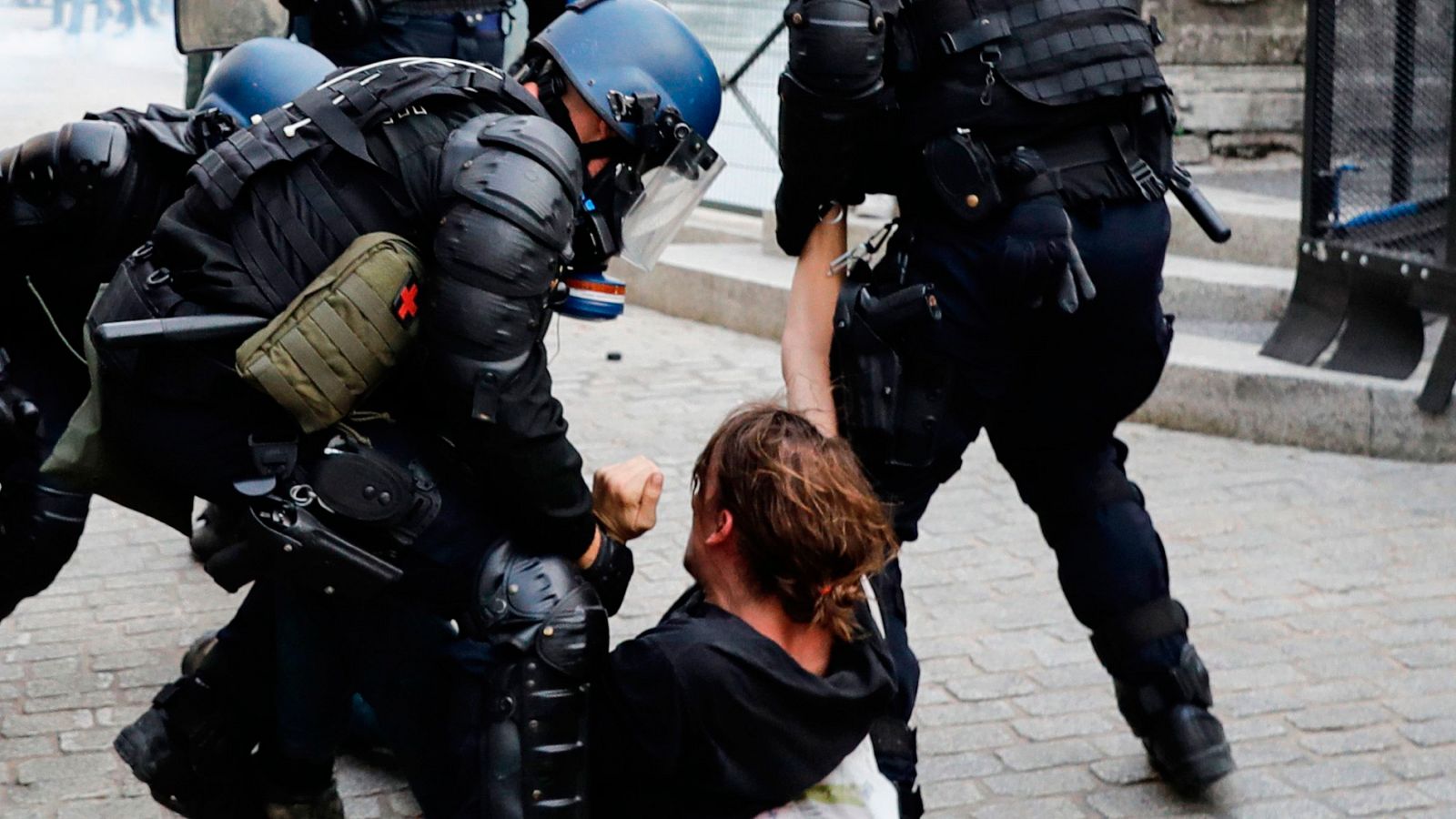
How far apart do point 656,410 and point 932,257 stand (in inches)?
138

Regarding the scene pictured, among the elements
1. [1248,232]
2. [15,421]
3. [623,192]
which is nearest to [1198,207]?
[623,192]

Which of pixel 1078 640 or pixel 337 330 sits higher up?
pixel 337 330

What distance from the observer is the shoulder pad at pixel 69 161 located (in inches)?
123

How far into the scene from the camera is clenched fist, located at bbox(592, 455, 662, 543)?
109 inches

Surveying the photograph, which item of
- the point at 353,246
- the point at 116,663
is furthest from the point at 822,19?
the point at 116,663

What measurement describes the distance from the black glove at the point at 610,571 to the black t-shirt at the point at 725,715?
29 centimetres

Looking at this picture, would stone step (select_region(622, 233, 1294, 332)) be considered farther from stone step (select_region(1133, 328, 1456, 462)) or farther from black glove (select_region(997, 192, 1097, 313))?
black glove (select_region(997, 192, 1097, 313))

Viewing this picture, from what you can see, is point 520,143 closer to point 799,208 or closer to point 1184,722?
point 799,208

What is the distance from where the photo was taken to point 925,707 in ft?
13.1

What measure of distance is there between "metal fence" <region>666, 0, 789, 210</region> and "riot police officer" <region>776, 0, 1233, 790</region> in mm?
6075

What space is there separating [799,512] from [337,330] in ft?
2.31

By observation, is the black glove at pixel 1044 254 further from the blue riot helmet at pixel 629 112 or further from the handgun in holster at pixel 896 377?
the blue riot helmet at pixel 629 112

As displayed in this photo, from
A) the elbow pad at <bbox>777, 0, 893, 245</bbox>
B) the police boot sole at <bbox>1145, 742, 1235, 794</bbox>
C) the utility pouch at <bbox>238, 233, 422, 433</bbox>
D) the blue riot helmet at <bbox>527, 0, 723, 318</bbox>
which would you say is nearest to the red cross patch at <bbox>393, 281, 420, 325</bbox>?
the utility pouch at <bbox>238, 233, 422, 433</bbox>

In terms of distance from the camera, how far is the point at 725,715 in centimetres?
236
